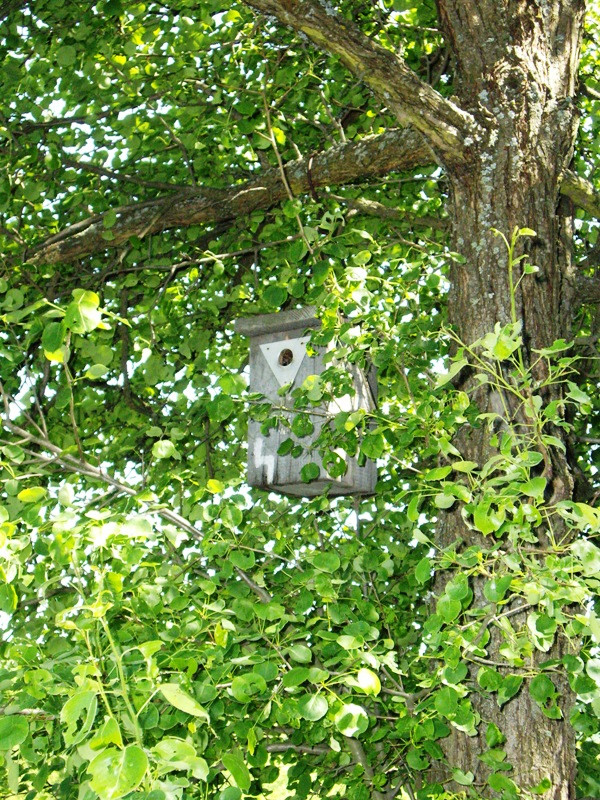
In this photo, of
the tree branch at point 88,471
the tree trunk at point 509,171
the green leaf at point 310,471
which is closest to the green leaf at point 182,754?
the tree branch at point 88,471

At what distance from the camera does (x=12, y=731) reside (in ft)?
5.42

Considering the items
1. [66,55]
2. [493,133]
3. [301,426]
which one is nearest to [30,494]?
[301,426]

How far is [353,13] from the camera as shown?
4.11 metres

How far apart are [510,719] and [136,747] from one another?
130 centimetres

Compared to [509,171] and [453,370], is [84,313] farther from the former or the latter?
[509,171]

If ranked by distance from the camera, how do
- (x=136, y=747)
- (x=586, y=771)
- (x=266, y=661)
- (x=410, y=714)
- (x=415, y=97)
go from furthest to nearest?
(x=586, y=771) → (x=415, y=97) → (x=410, y=714) → (x=266, y=661) → (x=136, y=747)

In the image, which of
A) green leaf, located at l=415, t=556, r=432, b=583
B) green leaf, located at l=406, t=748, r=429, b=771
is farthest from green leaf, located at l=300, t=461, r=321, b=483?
green leaf, located at l=415, t=556, r=432, b=583

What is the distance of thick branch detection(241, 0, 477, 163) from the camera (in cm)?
256

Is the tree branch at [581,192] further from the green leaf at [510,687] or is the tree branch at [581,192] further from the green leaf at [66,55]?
the green leaf at [66,55]

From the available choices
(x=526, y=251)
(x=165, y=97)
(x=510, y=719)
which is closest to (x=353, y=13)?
(x=165, y=97)

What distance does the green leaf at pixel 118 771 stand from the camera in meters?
1.27

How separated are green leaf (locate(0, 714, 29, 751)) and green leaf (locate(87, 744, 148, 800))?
1.31ft

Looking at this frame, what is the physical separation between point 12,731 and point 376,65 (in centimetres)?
182

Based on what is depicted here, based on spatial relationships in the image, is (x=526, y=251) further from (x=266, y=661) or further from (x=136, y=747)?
(x=136, y=747)
